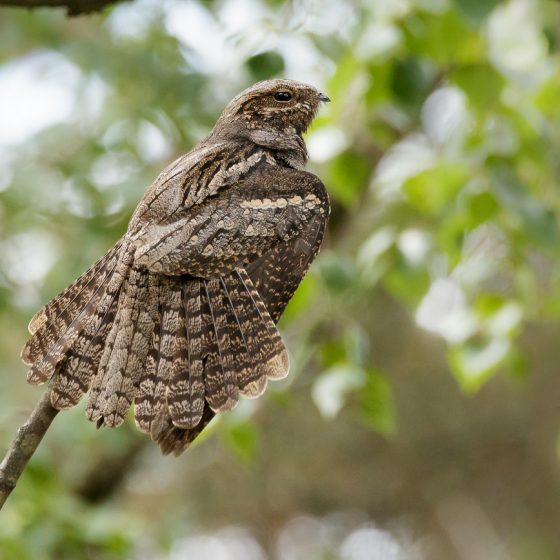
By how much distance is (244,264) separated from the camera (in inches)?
87.4

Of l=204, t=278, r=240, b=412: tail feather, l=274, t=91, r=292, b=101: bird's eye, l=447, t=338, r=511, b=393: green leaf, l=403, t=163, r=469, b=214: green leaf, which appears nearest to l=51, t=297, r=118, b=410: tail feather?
l=204, t=278, r=240, b=412: tail feather

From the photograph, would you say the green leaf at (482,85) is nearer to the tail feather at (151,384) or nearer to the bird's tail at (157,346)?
the bird's tail at (157,346)

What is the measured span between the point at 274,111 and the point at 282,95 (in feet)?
0.20

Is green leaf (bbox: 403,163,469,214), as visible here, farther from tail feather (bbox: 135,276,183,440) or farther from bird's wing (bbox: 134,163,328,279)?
tail feather (bbox: 135,276,183,440)

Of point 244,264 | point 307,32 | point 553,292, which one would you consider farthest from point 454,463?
point 244,264

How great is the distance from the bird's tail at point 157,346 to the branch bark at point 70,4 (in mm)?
587

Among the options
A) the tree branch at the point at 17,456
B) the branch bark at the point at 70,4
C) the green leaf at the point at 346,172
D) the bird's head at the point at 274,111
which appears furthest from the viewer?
the green leaf at the point at 346,172

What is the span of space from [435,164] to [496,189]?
313 millimetres

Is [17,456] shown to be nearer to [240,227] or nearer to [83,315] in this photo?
[83,315]

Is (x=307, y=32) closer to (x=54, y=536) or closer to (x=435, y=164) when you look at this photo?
(x=435, y=164)

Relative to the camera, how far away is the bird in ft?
6.59

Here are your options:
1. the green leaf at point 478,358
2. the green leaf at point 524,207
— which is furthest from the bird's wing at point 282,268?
the green leaf at point 478,358

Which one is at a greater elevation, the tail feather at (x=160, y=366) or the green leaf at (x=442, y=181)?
the green leaf at (x=442, y=181)

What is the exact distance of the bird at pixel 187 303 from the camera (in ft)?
6.59
